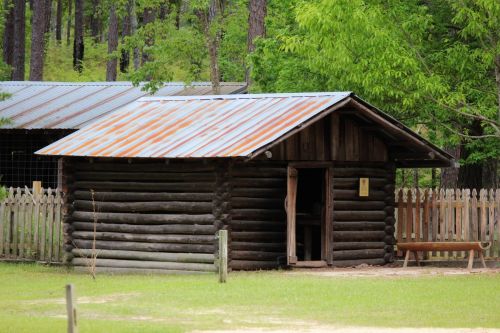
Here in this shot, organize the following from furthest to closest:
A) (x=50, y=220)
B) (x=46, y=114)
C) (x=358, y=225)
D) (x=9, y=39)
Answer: (x=9, y=39)
(x=46, y=114)
(x=50, y=220)
(x=358, y=225)

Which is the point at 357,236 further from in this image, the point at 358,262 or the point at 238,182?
the point at 238,182

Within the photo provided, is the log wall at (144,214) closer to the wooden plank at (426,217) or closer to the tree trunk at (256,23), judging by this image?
the wooden plank at (426,217)

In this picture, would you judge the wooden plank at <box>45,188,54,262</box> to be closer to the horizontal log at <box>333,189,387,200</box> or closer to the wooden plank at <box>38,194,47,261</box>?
the wooden plank at <box>38,194,47,261</box>

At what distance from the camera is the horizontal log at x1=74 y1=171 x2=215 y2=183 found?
23734 millimetres

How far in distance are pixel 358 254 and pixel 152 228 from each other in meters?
4.57

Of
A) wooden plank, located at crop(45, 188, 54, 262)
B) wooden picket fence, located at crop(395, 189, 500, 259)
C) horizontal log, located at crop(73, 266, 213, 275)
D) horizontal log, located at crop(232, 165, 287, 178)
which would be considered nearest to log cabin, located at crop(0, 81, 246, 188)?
wooden plank, located at crop(45, 188, 54, 262)

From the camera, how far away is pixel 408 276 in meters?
22.6

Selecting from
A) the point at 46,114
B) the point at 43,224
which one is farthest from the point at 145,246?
the point at 46,114

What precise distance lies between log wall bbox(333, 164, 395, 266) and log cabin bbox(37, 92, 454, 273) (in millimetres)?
28

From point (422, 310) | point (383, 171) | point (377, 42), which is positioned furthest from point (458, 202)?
point (422, 310)

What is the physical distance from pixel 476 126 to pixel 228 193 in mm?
11820

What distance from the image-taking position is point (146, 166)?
24656 millimetres

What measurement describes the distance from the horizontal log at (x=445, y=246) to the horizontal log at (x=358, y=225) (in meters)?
1.10

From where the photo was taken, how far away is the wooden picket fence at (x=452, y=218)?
26.4 metres
